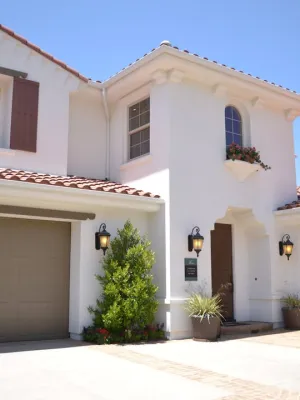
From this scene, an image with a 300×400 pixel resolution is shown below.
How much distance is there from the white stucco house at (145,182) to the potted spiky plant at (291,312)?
0.22 metres

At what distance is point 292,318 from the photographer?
1154 centimetres

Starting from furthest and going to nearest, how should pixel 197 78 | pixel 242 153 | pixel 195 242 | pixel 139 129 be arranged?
1. pixel 139 129
2. pixel 242 153
3. pixel 197 78
4. pixel 195 242

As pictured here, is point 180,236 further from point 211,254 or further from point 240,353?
point 240,353

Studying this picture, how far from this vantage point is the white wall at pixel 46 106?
10.9 metres

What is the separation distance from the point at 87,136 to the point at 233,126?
3808 mm

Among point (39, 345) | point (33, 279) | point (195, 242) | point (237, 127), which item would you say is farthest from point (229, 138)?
point (39, 345)

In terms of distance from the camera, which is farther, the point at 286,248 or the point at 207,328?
the point at 286,248

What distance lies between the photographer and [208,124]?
445 inches

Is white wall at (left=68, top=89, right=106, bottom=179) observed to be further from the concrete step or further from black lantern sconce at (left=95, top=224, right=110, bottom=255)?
the concrete step

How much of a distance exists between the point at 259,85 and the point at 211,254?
4427 millimetres

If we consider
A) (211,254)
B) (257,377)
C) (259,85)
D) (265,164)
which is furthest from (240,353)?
(259,85)

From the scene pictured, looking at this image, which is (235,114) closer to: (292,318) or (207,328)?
(292,318)

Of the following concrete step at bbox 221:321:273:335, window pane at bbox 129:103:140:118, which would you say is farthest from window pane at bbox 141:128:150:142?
concrete step at bbox 221:321:273:335

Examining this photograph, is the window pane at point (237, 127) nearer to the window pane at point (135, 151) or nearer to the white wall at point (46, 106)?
the window pane at point (135, 151)
